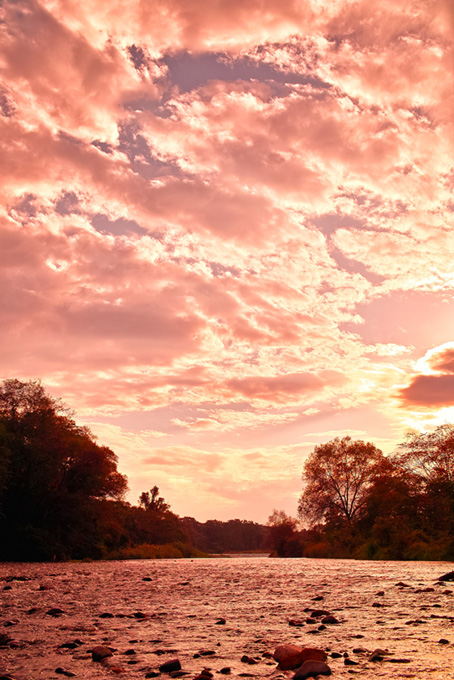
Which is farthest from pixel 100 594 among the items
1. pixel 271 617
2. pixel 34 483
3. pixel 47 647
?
pixel 34 483

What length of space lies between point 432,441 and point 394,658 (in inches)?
1946

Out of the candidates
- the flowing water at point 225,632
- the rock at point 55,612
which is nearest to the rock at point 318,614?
the flowing water at point 225,632

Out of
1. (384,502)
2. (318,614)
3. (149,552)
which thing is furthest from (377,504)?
(318,614)

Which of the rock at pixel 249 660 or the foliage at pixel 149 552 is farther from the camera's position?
the foliage at pixel 149 552

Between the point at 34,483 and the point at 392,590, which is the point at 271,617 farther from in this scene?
the point at 34,483

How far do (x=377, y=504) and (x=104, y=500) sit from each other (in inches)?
959

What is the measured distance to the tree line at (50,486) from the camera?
37625 mm

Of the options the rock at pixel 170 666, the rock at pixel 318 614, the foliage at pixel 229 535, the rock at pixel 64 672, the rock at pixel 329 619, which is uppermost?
the rock at pixel 170 666

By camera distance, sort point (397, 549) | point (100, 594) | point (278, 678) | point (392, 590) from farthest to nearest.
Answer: point (397, 549)
point (100, 594)
point (392, 590)
point (278, 678)

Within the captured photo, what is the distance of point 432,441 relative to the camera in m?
50.1

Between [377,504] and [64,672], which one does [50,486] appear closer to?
[377,504]

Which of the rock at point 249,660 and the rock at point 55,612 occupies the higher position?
the rock at point 249,660

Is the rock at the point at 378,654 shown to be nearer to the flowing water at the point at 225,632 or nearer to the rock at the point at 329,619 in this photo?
the flowing water at the point at 225,632

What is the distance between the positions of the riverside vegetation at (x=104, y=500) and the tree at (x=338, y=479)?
0.12 meters
